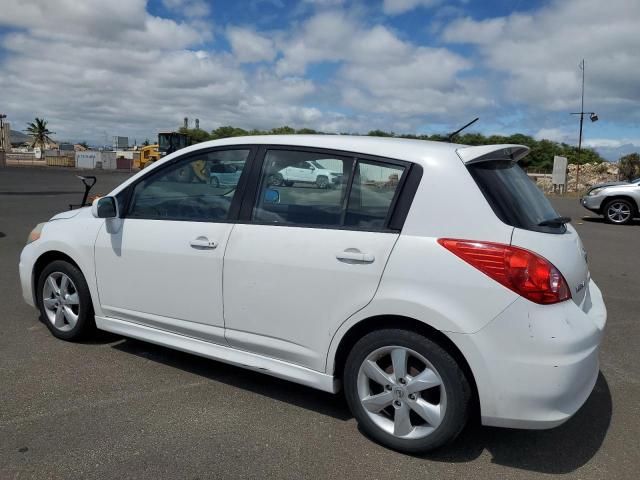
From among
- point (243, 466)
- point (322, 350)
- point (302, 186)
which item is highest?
point (302, 186)

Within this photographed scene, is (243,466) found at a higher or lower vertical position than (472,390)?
lower

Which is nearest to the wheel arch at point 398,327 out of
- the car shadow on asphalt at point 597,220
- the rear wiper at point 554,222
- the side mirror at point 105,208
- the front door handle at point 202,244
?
the rear wiper at point 554,222

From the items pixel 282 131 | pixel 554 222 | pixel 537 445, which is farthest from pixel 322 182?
pixel 282 131

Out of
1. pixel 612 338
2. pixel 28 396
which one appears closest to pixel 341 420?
pixel 28 396

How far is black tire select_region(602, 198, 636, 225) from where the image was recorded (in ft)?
47.9

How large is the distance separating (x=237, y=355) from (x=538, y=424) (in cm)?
180

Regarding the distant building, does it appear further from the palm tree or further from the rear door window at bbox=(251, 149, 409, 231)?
the rear door window at bbox=(251, 149, 409, 231)

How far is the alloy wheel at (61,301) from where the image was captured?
4.44 m

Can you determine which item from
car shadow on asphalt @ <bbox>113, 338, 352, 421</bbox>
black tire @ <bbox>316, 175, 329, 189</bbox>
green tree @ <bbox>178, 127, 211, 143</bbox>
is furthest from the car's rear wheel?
green tree @ <bbox>178, 127, 211, 143</bbox>

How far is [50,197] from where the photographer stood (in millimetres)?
17906

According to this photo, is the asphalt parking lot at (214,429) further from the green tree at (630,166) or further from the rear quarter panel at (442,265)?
the green tree at (630,166)

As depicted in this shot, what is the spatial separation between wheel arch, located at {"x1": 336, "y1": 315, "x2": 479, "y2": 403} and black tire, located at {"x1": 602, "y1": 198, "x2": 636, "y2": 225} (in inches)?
545

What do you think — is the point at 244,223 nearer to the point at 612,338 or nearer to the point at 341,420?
the point at 341,420

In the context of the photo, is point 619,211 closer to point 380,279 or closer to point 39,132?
point 380,279
